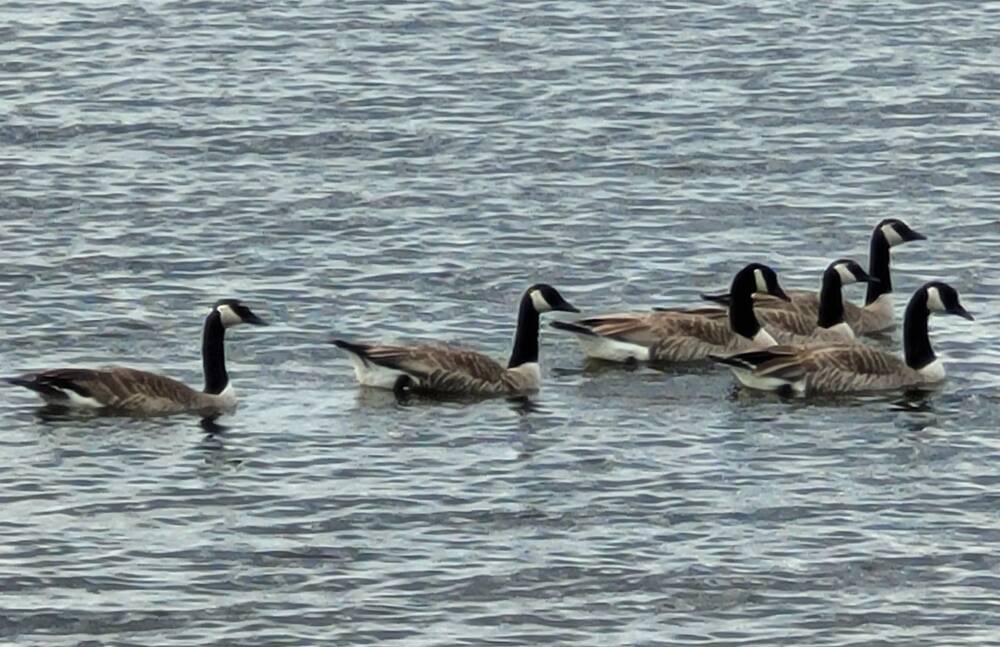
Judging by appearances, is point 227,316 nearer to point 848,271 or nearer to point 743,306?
point 743,306

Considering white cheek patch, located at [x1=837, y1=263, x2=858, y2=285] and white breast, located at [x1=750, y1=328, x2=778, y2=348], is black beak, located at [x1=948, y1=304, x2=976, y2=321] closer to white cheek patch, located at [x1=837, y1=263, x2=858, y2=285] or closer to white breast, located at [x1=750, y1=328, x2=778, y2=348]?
white cheek patch, located at [x1=837, y1=263, x2=858, y2=285]

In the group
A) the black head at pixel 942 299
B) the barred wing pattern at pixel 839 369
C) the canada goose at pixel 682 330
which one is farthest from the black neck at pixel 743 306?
the black head at pixel 942 299

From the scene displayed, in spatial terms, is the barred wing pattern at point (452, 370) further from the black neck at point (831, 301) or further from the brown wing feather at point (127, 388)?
the black neck at point (831, 301)

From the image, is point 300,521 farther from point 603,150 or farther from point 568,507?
point 603,150

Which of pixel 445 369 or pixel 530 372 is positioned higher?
pixel 445 369

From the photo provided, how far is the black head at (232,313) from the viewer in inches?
1077

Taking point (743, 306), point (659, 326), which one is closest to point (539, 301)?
point (659, 326)

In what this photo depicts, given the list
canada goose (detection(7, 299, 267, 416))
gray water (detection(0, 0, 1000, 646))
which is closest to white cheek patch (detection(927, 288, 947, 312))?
gray water (detection(0, 0, 1000, 646))

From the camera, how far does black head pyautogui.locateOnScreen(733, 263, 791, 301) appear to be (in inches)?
1158

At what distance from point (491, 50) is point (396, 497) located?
1871 cm

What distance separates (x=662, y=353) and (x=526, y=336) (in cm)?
209

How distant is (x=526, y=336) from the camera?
2770cm

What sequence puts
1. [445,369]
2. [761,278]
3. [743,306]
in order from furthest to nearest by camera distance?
[743,306] < [761,278] < [445,369]

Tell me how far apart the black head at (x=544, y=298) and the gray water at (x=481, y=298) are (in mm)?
781
